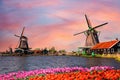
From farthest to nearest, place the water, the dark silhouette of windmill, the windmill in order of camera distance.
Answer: the windmill → the dark silhouette of windmill → the water

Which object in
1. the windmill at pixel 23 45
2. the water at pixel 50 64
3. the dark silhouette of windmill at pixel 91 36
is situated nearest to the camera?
the water at pixel 50 64

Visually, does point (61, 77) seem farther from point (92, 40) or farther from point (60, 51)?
point (60, 51)

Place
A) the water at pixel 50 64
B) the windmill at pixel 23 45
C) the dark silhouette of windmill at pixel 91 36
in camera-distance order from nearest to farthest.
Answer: the water at pixel 50 64 < the dark silhouette of windmill at pixel 91 36 < the windmill at pixel 23 45

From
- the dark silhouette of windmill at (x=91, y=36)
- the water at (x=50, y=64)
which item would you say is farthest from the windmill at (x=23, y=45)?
the water at (x=50, y=64)

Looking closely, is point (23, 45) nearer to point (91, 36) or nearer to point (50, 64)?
point (91, 36)

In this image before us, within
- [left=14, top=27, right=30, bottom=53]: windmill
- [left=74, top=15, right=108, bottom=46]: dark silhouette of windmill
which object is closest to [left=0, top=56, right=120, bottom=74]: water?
[left=74, top=15, right=108, bottom=46]: dark silhouette of windmill

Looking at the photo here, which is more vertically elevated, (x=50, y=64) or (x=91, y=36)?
(x=91, y=36)

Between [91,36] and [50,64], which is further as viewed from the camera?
[91,36]

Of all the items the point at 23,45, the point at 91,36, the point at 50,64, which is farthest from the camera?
the point at 23,45

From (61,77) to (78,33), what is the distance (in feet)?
279

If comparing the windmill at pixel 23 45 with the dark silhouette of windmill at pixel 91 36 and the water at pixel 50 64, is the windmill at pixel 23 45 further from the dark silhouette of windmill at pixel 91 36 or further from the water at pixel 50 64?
the water at pixel 50 64

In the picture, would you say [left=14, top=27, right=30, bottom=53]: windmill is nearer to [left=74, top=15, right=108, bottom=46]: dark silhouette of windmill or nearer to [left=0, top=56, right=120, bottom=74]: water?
[left=74, top=15, right=108, bottom=46]: dark silhouette of windmill

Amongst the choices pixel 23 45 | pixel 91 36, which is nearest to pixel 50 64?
pixel 91 36

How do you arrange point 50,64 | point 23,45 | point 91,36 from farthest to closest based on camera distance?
1. point 23,45
2. point 91,36
3. point 50,64
